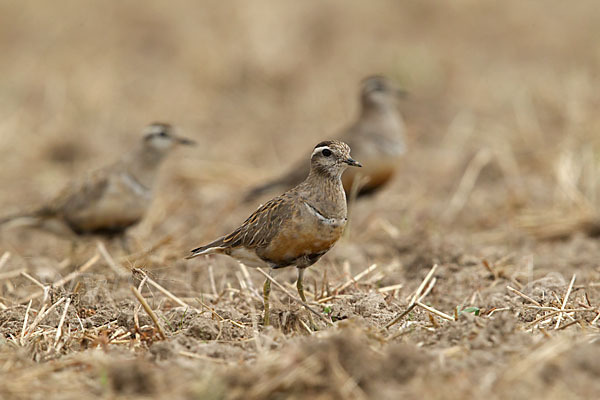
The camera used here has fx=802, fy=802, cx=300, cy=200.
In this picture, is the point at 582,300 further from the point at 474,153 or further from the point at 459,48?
the point at 459,48

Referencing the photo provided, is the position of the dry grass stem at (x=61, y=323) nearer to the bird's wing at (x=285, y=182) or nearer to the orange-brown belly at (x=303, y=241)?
the orange-brown belly at (x=303, y=241)

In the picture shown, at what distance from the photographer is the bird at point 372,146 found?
8.87 m

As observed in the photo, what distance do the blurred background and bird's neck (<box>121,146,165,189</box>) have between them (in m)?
0.70

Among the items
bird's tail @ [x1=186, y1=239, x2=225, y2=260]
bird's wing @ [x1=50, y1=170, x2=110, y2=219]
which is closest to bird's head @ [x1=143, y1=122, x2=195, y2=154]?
bird's wing @ [x1=50, y1=170, x2=110, y2=219]

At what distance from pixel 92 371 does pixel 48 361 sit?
17.3 inches

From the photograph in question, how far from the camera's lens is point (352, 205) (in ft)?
27.9

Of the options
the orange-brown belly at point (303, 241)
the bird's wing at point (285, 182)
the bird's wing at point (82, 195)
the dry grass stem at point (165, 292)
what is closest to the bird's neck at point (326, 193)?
the orange-brown belly at point (303, 241)

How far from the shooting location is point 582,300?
213 inches

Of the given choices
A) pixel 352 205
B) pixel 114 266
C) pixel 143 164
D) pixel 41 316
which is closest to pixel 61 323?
pixel 41 316

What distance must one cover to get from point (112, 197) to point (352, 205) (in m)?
2.49

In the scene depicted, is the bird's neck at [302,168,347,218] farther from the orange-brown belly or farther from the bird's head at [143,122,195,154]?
the bird's head at [143,122,195,154]

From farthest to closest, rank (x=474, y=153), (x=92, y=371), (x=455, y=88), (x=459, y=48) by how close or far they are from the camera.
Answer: (x=459, y=48)
(x=455, y=88)
(x=474, y=153)
(x=92, y=371)

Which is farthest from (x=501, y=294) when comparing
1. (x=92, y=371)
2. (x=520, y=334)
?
(x=92, y=371)

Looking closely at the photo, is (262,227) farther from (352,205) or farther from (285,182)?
(285,182)
